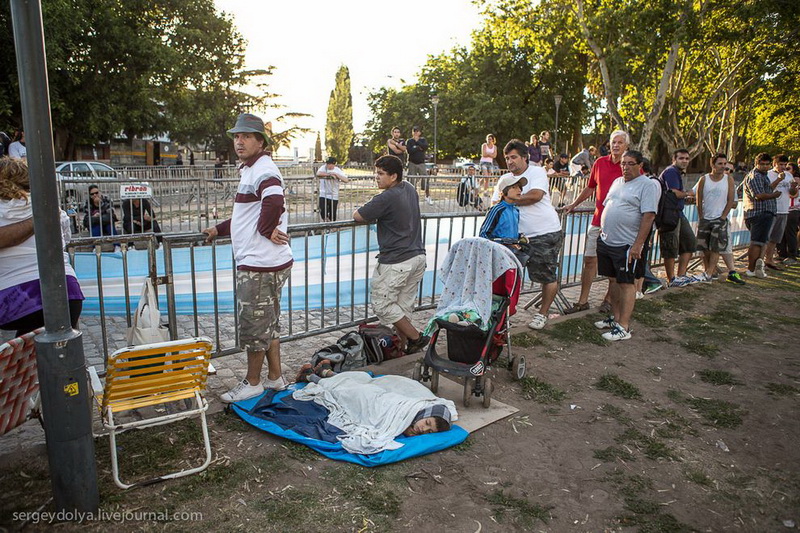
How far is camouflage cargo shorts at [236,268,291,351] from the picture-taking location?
14.7ft

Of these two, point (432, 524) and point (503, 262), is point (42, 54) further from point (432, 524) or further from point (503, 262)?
point (503, 262)

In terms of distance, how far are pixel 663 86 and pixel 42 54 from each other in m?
23.1

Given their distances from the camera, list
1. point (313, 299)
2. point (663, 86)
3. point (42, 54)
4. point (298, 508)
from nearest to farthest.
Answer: point (42, 54)
point (298, 508)
point (313, 299)
point (663, 86)

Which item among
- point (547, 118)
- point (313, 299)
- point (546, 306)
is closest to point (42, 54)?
point (313, 299)

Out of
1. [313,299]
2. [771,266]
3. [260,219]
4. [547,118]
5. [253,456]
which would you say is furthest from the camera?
[547,118]

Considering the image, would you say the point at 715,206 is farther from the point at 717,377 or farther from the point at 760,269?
the point at 717,377

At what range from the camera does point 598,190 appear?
7.62 m

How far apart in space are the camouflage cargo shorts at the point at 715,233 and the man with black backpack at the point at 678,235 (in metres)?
0.26

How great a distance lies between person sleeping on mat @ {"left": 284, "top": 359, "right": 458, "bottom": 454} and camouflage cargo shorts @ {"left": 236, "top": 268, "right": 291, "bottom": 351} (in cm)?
55

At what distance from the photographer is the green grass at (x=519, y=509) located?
3338 millimetres

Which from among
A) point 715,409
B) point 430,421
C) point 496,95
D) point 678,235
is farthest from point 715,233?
point 496,95

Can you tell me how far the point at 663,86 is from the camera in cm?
2175

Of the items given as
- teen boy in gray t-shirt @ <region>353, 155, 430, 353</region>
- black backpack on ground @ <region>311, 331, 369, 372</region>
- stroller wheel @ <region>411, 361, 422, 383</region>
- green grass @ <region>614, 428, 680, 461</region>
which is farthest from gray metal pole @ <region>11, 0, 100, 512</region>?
green grass @ <region>614, 428, 680, 461</region>

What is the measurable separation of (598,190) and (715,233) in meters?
3.45
